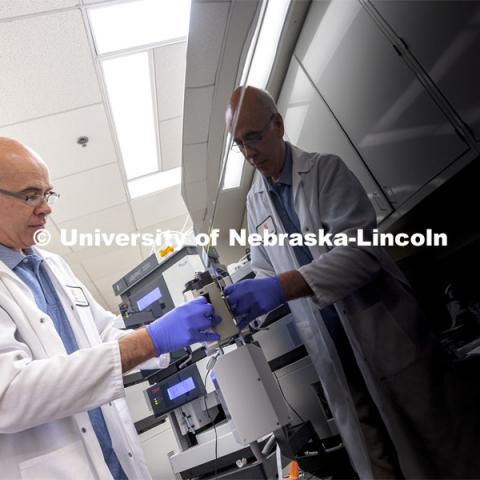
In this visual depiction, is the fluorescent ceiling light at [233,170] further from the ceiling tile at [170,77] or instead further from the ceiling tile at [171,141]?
the ceiling tile at [171,141]

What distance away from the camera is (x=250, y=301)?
0.77 metres

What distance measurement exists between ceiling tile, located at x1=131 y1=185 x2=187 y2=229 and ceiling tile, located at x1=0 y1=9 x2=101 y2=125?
68.5 inches

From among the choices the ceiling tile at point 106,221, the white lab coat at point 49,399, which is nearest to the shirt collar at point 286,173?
the white lab coat at point 49,399

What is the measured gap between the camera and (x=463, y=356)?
509 mm

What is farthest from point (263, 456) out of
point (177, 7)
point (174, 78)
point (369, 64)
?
point (174, 78)

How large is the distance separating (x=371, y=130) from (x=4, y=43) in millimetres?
2590

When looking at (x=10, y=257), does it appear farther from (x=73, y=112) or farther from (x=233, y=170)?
(x=73, y=112)

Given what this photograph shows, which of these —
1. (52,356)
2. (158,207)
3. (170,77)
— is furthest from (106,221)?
(52,356)

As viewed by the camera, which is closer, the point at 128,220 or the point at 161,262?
the point at 161,262

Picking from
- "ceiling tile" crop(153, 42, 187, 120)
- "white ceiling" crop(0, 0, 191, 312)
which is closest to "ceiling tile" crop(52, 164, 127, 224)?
"white ceiling" crop(0, 0, 191, 312)

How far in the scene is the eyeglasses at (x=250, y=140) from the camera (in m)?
0.66

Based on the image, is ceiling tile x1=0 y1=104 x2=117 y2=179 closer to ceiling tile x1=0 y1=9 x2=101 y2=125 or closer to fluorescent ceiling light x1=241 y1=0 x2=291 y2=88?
ceiling tile x1=0 y1=9 x2=101 y2=125

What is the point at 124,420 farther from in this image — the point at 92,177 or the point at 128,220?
the point at 128,220

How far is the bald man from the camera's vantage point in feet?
1.71
